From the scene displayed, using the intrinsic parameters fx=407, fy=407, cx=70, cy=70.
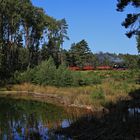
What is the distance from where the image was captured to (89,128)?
63.9ft

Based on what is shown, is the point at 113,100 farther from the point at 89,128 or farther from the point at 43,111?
the point at 89,128

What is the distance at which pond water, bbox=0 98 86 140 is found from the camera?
2059cm

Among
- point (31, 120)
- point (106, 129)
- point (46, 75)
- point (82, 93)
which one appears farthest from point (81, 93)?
point (106, 129)

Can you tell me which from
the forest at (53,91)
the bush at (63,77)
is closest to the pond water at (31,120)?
the forest at (53,91)

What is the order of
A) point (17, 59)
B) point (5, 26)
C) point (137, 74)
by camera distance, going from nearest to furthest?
point (137, 74), point (5, 26), point (17, 59)

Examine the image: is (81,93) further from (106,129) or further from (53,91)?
(106,129)

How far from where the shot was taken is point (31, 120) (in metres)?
26.8

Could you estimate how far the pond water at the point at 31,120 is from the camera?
67.6 ft

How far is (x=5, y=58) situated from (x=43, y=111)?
142 feet

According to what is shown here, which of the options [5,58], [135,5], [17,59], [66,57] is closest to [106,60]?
[66,57]

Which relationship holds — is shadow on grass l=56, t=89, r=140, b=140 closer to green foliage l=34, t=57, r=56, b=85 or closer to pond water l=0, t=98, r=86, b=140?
pond water l=0, t=98, r=86, b=140

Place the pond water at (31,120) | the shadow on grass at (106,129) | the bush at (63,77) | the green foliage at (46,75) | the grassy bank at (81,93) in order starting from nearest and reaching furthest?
the shadow on grass at (106,129), the pond water at (31,120), the grassy bank at (81,93), the bush at (63,77), the green foliage at (46,75)

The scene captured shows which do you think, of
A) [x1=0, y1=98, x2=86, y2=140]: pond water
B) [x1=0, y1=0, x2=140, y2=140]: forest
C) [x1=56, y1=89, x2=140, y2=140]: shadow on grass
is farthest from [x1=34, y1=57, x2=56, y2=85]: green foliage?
[x1=56, y1=89, x2=140, y2=140]: shadow on grass

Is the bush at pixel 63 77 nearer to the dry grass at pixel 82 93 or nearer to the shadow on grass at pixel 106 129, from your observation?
the dry grass at pixel 82 93
